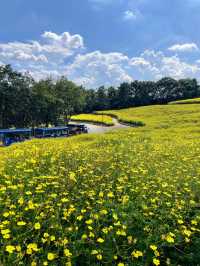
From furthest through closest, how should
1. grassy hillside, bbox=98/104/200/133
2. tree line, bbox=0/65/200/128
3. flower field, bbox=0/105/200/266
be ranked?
tree line, bbox=0/65/200/128 → grassy hillside, bbox=98/104/200/133 → flower field, bbox=0/105/200/266

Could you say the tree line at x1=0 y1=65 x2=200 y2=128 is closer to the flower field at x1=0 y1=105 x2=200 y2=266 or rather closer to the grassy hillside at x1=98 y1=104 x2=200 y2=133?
the grassy hillside at x1=98 y1=104 x2=200 y2=133

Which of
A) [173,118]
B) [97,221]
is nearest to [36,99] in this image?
[173,118]

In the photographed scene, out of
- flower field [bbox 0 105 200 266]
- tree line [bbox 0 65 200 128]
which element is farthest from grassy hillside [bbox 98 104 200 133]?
flower field [bbox 0 105 200 266]

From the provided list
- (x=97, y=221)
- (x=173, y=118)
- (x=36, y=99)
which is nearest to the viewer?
(x=97, y=221)

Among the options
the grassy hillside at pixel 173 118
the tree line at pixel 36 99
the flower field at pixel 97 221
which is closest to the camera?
the flower field at pixel 97 221

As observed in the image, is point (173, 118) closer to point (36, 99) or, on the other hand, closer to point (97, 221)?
point (36, 99)

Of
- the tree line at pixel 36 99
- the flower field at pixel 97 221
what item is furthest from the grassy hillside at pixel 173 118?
the flower field at pixel 97 221

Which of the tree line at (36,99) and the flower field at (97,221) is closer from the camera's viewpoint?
the flower field at (97,221)

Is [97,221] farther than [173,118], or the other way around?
[173,118]

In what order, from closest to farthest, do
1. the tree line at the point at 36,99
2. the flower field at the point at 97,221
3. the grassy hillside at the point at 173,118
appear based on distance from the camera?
the flower field at the point at 97,221 < the grassy hillside at the point at 173,118 < the tree line at the point at 36,99

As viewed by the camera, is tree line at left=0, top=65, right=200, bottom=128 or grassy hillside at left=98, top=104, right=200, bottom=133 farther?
tree line at left=0, top=65, right=200, bottom=128

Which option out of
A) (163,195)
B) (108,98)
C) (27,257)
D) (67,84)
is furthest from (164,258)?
(108,98)

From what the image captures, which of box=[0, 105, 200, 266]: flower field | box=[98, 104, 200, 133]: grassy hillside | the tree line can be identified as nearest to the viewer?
box=[0, 105, 200, 266]: flower field

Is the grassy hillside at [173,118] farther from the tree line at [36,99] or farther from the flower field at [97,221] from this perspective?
the flower field at [97,221]
